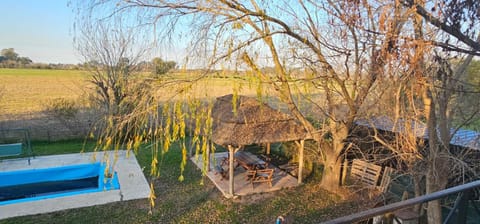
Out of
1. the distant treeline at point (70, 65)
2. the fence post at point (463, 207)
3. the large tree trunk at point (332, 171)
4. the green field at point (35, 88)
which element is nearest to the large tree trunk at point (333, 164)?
the large tree trunk at point (332, 171)

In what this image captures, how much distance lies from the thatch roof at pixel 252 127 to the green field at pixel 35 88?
27.0 feet

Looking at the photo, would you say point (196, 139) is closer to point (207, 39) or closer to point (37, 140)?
point (207, 39)

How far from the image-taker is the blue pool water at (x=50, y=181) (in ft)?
34.0

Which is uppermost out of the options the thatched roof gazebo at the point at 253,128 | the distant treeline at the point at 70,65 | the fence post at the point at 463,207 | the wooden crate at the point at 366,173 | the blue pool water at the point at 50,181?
the distant treeline at the point at 70,65

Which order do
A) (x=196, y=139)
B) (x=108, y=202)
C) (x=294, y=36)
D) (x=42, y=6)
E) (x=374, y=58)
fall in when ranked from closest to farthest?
(x=196, y=139), (x=374, y=58), (x=42, y=6), (x=294, y=36), (x=108, y=202)

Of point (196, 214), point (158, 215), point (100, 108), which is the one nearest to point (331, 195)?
point (196, 214)

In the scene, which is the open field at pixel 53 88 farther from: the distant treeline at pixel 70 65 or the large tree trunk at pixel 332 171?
the large tree trunk at pixel 332 171

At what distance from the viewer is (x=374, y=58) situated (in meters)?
3.52

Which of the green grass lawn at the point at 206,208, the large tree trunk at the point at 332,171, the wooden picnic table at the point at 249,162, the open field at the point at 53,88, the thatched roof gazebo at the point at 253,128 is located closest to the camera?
the open field at the point at 53,88

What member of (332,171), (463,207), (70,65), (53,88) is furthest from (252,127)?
(53,88)

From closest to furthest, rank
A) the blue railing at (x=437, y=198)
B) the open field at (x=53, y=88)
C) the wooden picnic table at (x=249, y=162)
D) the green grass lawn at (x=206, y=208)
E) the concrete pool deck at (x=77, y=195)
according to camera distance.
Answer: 1. the blue railing at (x=437, y=198)
2. the open field at (x=53, y=88)
3. the green grass lawn at (x=206, y=208)
4. the concrete pool deck at (x=77, y=195)
5. the wooden picnic table at (x=249, y=162)

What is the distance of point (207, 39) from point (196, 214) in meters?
5.58

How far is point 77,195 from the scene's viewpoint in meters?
9.10

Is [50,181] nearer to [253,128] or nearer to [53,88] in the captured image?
[253,128]
